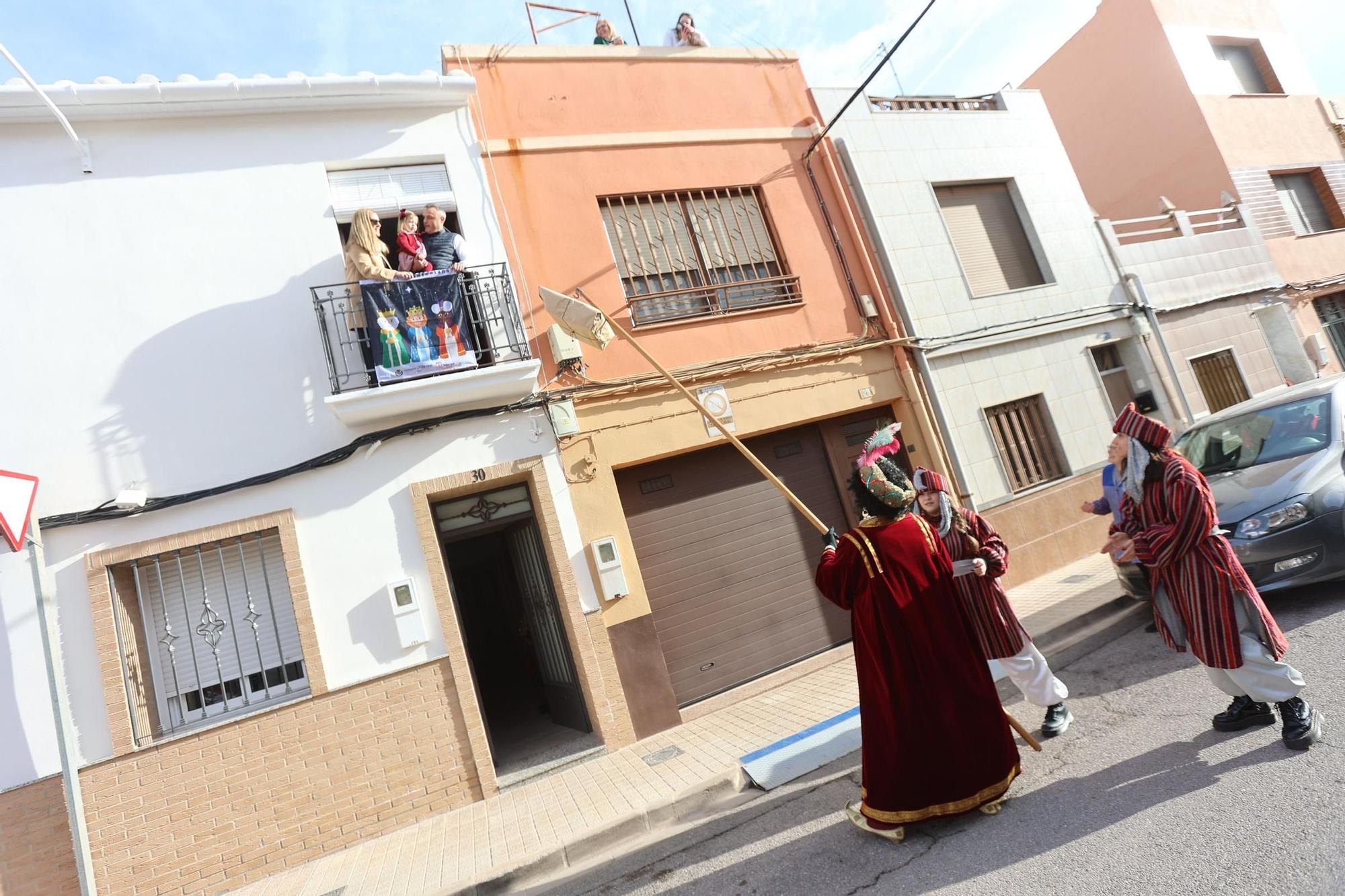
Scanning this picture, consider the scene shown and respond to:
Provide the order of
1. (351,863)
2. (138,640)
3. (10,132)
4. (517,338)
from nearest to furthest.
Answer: (351,863), (138,640), (10,132), (517,338)

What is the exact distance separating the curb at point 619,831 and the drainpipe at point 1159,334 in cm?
896

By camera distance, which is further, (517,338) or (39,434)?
(517,338)

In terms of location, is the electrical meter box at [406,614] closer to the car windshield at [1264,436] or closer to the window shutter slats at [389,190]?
the window shutter slats at [389,190]

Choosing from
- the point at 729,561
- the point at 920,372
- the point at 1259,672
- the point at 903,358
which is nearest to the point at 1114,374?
the point at 920,372

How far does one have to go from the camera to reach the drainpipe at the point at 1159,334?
1027 centimetres

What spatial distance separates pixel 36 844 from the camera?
5105mm

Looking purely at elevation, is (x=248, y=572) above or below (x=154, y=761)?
above

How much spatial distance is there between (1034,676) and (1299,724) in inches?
48.8

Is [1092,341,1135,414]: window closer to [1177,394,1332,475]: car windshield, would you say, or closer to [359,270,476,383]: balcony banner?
[1177,394,1332,475]: car windshield

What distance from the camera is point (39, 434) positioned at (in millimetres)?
5734

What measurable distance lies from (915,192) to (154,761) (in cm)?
966

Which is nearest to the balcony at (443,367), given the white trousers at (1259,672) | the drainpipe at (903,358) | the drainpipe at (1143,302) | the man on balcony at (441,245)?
the man on balcony at (441,245)

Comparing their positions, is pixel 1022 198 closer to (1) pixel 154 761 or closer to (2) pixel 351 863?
(2) pixel 351 863

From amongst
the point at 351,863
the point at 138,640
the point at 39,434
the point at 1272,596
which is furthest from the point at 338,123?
the point at 1272,596
